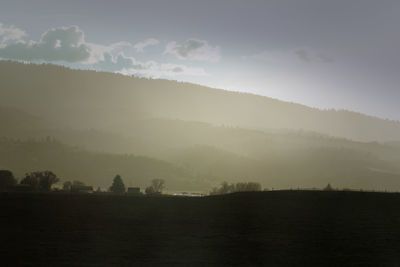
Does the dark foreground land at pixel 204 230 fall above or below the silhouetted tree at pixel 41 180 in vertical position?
below

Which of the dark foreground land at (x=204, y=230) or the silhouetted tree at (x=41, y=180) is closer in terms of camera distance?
the dark foreground land at (x=204, y=230)

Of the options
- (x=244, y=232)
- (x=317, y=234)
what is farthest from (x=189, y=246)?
(x=317, y=234)

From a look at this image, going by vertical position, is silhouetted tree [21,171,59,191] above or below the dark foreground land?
above

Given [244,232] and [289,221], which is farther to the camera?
[289,221]

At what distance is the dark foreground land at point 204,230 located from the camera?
40.0 m

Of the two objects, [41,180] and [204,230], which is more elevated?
[41,180]

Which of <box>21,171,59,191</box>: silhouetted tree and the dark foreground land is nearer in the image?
the dark foreground land

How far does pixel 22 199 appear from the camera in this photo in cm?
7081

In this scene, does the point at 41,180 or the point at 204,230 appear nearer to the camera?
the point at 204,230

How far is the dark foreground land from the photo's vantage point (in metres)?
40.0

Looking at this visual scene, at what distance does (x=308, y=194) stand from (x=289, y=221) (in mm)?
15611

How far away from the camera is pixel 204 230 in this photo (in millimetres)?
51781

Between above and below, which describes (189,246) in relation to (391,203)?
below

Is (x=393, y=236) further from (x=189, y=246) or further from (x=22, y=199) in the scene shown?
(x=22, y=199)
